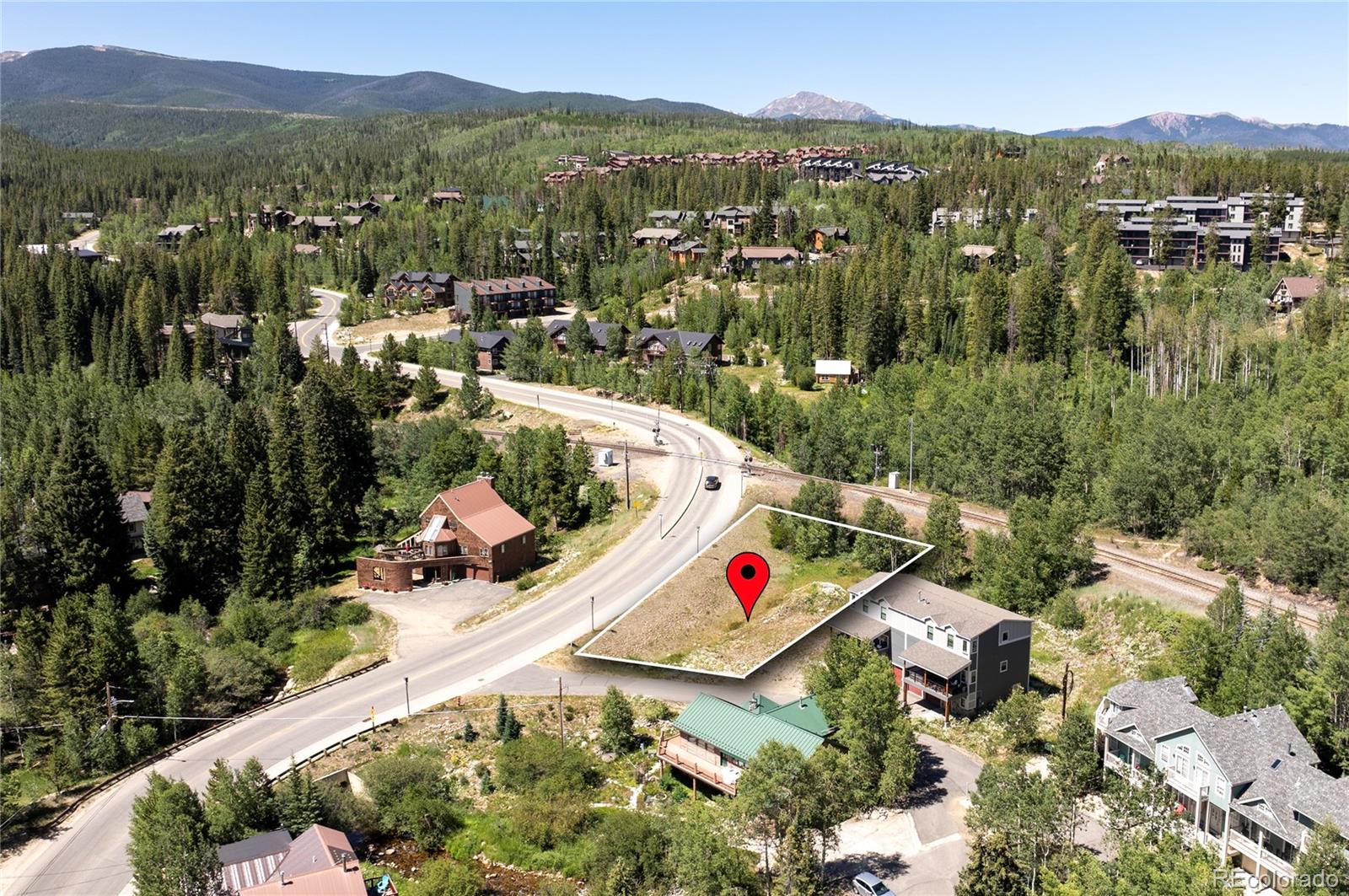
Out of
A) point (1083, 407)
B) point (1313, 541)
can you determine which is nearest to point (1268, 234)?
point (1083, 407)

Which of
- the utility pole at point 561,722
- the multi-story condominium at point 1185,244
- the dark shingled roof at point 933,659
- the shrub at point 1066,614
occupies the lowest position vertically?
the utility pole at point 561,722

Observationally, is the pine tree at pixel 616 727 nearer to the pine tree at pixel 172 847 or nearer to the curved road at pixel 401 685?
the curved road at pixel 401 685

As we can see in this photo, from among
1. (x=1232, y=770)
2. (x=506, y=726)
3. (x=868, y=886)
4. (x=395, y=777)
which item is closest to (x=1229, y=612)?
(x=1232, y=770)

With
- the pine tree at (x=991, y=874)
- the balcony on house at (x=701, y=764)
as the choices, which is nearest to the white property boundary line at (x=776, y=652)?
the balcony on house at (x=701, y=764)

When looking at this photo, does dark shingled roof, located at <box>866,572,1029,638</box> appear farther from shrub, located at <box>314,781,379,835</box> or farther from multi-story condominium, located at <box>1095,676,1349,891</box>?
shrub, located at <box>314,781,379,835</box>

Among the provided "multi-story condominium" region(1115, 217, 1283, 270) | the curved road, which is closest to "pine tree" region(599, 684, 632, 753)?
the curved road

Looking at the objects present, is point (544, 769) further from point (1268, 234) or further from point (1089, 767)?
point (1268, 234)
